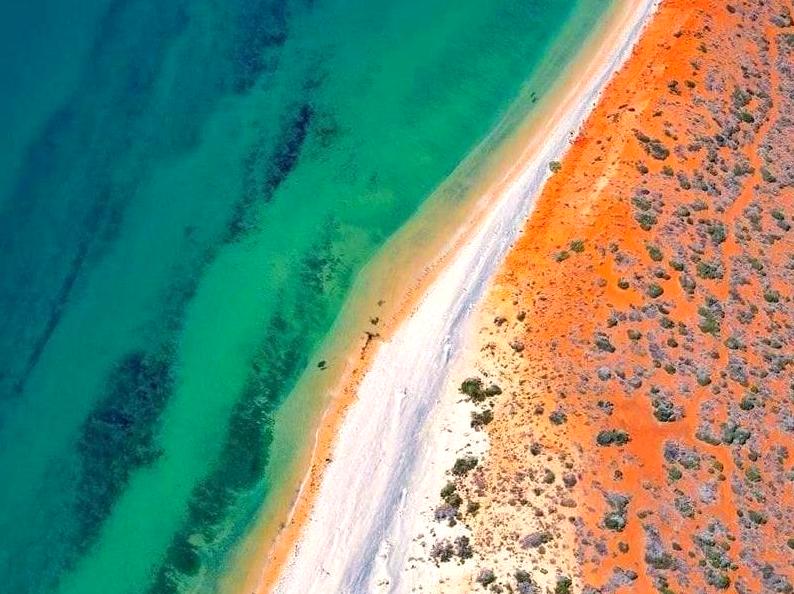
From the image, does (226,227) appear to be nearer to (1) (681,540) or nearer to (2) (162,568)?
(2) (162,568)

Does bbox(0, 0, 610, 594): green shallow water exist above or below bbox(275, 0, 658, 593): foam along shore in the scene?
above

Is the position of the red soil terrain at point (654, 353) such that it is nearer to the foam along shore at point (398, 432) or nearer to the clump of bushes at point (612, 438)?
the clump of bushes at point (612, 438)

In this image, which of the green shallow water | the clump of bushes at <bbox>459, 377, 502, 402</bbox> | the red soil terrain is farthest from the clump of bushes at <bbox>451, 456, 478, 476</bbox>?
the green shallow water

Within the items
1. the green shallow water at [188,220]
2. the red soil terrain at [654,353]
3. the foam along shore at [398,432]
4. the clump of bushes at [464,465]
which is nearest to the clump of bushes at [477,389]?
the red soil terrain at [654,353]

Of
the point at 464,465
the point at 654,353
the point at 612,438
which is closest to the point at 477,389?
the point at 464,465

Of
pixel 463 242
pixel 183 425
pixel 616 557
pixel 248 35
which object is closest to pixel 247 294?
pixel 183 425

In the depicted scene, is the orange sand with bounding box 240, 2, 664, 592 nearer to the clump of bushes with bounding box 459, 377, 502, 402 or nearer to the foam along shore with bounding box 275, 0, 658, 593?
the foam along shore with bounding box 275, 0, 658, 593
